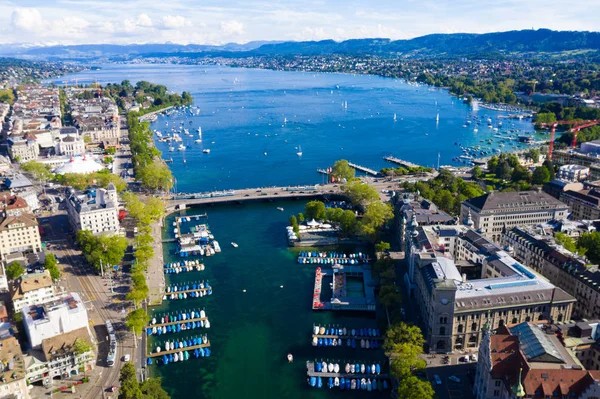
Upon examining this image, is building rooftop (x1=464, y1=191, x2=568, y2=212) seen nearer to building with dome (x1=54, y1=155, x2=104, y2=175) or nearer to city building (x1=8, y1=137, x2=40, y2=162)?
building with dome (x1=54, y1=155, x2=104, y2=175)

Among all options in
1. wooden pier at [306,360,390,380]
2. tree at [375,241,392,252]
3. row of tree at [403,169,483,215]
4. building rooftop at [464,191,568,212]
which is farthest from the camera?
row of tree at [403,169,483,215]

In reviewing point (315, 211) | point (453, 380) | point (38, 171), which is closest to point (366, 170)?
point (315, 211)

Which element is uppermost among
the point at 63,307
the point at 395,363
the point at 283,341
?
the point at 63,307

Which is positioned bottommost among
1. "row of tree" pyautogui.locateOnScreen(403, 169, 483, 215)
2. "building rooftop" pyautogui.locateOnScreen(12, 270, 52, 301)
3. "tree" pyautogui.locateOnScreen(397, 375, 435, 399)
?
"tree" pyautogui.locateOnScreen(397, 375, 435, 399)

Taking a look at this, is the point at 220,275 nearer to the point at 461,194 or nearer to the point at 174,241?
the point at 174,241

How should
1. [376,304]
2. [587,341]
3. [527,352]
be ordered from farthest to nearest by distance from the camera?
1. [376,304]
2. [587,341]
3. [527,352]

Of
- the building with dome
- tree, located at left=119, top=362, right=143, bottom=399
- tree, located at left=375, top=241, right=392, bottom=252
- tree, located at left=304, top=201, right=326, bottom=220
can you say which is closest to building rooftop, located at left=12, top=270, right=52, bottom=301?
tree, located at left=119, top=362, right=143, bottom=399

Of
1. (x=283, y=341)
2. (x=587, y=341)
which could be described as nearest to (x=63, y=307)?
(x=283, y=341)
